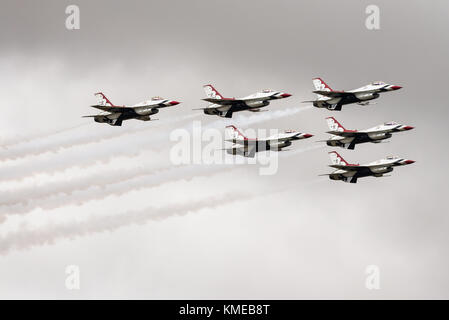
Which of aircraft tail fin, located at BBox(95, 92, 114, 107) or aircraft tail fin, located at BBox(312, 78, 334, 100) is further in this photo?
aircraft tail fin, located at BBox(312, 78, 334, 100)

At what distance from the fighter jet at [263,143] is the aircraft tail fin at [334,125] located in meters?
4.41

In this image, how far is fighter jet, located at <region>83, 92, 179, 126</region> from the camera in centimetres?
16938

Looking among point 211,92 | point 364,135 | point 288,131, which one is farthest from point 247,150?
point 364,135

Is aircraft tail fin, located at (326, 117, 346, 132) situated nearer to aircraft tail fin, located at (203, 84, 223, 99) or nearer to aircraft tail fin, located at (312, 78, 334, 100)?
aircraft tail fin, located at (312, 78, 334, 100)

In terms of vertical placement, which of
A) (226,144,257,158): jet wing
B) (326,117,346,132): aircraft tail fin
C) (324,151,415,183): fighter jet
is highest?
(326,117,346,132): aircraft tail fin

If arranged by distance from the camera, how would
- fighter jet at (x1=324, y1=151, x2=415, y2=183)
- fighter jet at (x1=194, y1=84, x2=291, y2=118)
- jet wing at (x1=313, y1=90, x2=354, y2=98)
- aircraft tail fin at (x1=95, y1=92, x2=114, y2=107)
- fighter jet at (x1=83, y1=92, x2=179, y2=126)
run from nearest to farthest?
1. fighter jet at (x1=83, y1=92, x2=179, y2=126)
2. aircraft tail fin at (x1=95, y1=92, x2=114, y2=107)
3. fighter jet at (x1=194, y1=84, x2=291, y2=118)
4. fighter jet at (x1=324, y1=151, x2=415, y2=183)
5. jet wing at (x1=313, y1=90, x2=354, y2=98)

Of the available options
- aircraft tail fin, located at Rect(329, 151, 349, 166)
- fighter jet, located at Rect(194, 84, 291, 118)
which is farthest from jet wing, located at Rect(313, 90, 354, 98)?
aircraft tail fin, located at Rect(329, 151, 349, 166)

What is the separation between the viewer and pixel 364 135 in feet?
569

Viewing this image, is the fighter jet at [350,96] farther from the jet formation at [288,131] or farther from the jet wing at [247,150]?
the jet wing at [247,150]

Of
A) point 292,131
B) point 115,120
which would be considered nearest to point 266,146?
point 292,131

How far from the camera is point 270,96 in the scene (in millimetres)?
173500

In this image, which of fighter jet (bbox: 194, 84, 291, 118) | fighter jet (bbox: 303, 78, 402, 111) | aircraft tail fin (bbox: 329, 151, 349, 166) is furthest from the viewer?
aircraft tail fin (bbox: 329, 151, 349, 166)
